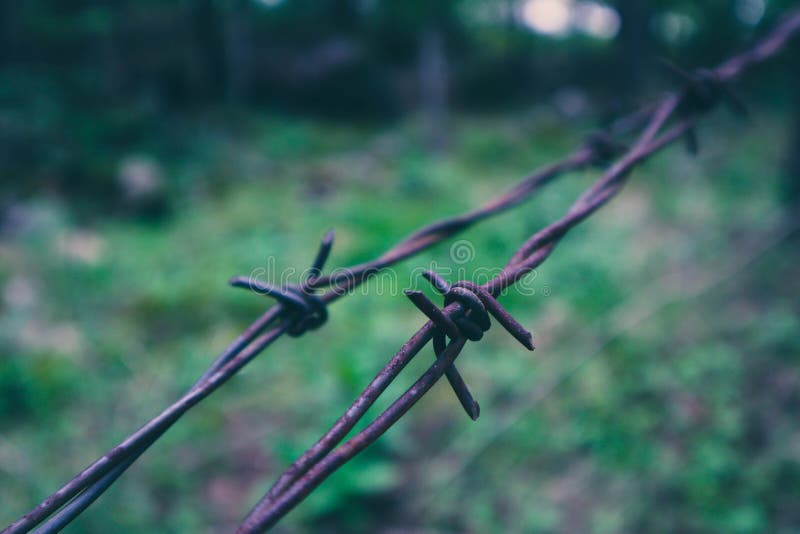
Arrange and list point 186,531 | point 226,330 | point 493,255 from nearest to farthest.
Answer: point 186,531 < point 226,330 < point 493,255

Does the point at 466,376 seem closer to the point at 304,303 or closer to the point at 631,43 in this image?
the point at 304,303

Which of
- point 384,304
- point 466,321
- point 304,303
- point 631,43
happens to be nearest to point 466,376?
point 384,304

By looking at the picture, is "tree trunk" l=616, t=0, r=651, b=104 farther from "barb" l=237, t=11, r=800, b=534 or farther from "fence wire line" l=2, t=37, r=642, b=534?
"barb" l=237, t=11, r=800, b=534

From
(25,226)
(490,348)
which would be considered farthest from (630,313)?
(25,226)

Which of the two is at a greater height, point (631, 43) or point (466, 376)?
point (466, 376)

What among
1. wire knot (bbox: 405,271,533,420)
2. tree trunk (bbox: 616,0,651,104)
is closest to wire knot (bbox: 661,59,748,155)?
wire knot (bbox: 405,271,533,420)

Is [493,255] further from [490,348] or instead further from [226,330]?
[226,330]

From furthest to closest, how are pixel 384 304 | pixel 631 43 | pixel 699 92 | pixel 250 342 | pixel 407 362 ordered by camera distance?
pixel 631 43 → pixel 384 304 → pixel 699 92 → pixel 250 342 → pixel 407 362
